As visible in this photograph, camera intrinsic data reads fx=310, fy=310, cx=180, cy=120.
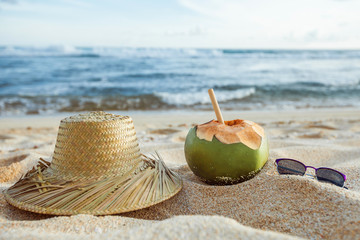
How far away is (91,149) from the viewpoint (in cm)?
179

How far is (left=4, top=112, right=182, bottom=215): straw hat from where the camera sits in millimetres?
1664

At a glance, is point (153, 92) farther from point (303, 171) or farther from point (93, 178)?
point (93, 178)

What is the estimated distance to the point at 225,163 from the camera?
197 cm

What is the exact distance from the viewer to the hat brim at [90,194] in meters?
1.64

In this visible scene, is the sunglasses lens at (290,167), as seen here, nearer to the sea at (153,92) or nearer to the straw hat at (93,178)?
the straw hat at (93,178)

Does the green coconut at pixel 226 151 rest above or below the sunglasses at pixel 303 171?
above

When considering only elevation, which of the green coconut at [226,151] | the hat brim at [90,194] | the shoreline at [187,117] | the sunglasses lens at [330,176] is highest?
the green coconut at [226,151]

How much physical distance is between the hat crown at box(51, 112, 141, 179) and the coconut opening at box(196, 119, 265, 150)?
0.52 metres

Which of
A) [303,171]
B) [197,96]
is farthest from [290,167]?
[197,96]

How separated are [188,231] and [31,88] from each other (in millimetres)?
10748

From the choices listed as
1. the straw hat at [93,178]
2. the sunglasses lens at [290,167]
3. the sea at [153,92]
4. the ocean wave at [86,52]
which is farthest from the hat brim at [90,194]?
the ocean wave at [86,52]

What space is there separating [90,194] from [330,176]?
1.58 meters

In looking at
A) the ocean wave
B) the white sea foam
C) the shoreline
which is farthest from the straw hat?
the ocean wave

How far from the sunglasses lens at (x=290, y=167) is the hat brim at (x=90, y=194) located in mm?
843
